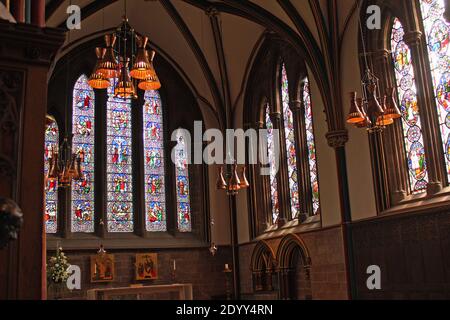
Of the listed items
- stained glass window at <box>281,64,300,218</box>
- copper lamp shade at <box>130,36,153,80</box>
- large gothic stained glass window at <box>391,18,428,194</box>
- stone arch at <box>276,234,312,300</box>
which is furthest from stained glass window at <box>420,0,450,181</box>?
copper lamp shade at <box>130,36,153,80</box>

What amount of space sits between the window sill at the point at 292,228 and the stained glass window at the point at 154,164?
3.02m

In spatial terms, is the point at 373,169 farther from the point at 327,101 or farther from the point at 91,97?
the point at 91,97

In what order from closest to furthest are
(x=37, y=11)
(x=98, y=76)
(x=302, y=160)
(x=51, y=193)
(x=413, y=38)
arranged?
(x=37, y=11), (x=98, y=76), (x=413, y=38), (x=302, y=160), (x=51, y=193)

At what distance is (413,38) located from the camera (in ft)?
32.8

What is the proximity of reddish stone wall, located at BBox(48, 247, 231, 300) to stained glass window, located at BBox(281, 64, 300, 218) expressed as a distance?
323cm

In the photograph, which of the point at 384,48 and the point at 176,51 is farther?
the point at 176,51

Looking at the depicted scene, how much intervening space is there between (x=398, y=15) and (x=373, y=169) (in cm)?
302

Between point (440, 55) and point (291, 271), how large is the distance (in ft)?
20.9

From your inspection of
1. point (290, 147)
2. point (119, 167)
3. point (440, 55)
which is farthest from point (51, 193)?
point (440, 55)

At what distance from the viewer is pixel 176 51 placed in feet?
54.2

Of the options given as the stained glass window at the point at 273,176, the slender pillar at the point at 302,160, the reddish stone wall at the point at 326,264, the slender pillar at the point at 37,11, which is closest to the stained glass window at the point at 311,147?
the slender pillar at the point at 302,160

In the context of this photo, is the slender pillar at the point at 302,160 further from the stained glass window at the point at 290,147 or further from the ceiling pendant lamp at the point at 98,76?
the ceiling pendant lamp at the point at 98,76

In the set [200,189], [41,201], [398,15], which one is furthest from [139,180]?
[41,201]

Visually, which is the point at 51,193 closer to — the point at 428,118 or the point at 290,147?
the point at 290,147
